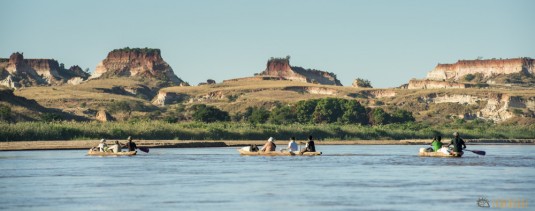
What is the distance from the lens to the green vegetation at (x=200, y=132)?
8400 centimetres

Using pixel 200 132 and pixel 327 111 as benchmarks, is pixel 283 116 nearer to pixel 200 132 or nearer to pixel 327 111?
pixel 327 111

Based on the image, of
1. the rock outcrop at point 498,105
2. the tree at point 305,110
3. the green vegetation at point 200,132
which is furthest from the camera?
the rock outcrop at point 498,105

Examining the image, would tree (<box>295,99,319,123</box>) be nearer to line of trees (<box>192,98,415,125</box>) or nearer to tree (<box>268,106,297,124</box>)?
line of trees (<box>192,98,415,125</box>)

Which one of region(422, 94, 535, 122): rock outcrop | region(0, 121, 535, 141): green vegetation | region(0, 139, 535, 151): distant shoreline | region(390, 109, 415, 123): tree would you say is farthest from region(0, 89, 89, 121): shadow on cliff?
region(422, 94, 535, 122): rock outcrop

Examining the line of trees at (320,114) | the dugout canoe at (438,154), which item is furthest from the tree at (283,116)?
the dugout canoe at (438,154)

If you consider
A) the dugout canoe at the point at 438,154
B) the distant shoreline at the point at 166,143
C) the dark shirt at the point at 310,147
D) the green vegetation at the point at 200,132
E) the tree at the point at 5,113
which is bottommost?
the dugout canoe at the point at 438,154

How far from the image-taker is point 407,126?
131 m

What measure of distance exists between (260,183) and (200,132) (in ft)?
187

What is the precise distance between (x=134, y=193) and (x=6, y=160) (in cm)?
2538

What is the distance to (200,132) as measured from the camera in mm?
97250

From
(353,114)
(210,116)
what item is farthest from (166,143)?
(353,114)

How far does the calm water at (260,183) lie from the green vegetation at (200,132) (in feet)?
77.8

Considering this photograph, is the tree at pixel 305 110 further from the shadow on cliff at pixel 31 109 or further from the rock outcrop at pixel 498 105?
the rock outcrop at pixel 498 105

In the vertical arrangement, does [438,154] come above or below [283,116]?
below
